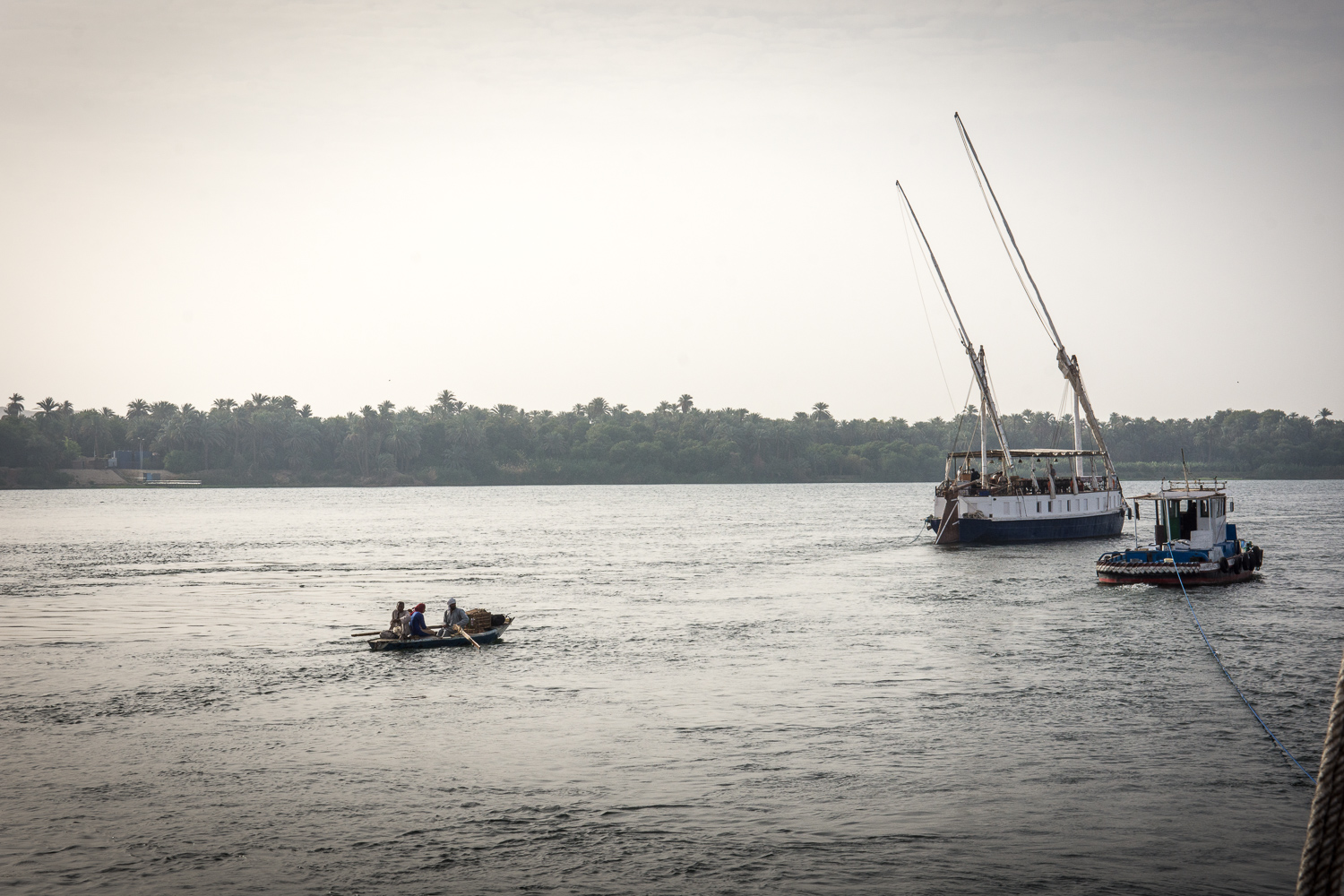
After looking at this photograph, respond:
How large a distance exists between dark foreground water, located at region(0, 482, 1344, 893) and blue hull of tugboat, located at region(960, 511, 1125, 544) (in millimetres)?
25446

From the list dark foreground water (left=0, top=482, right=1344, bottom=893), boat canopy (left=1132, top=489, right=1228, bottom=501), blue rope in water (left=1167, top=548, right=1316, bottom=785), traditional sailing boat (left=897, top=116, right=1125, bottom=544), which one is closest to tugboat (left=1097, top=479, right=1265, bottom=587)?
boat canopy (left=1132, top=489, right=1228, bottom=501)

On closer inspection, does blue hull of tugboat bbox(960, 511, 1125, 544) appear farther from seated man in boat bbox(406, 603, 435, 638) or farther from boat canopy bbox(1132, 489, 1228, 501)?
seated man in boat bbox(406, 603, 435, 638)

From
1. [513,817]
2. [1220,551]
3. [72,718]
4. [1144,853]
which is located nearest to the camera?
[1144,853]

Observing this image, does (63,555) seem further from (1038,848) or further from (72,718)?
(1038,848)

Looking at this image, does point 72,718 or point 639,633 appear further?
point 639,633

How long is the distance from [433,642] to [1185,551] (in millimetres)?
40431

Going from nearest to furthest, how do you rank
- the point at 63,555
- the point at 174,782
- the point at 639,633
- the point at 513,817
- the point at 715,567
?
the point at 513,817 < the point at 174,782 < the point at 639,633 < the point at 715,567 < the point at 63,555

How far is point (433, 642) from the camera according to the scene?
40969 millimetres

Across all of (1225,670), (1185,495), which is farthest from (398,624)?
(1185,495)

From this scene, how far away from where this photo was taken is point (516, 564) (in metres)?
85.2

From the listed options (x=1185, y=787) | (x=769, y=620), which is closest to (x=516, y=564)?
(x=769, y=620)

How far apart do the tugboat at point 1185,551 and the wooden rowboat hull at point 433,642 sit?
34.7m

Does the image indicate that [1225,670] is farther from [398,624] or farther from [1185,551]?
[398,624]

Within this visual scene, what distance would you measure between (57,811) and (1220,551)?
57.3 m
